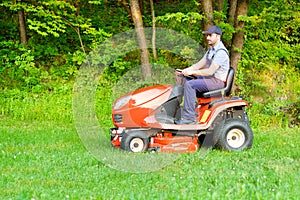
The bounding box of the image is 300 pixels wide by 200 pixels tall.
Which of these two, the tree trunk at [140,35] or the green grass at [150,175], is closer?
the green grass at [150,175]

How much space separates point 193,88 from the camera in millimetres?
7660

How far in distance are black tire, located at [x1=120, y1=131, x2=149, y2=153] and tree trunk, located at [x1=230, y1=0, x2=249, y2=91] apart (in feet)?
18.7

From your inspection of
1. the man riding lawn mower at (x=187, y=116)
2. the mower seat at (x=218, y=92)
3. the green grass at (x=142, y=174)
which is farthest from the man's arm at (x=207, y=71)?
the green grass at (x=142, y=174)

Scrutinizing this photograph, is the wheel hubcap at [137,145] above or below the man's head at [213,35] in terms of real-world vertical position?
below

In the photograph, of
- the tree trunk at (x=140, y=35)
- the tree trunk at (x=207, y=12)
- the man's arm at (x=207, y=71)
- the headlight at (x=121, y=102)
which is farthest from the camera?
the tree trunk at (x=140, y=35)

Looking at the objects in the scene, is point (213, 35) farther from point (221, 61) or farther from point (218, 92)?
point (218, 92)

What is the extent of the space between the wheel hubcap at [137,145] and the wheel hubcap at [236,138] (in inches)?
49.7

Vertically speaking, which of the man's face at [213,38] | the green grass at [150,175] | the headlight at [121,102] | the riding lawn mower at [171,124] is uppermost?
the man's face at [213,38]

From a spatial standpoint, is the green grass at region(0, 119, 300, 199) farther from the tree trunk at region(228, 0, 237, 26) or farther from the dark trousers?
the tree trunk at region(228, 0, 237, 26)

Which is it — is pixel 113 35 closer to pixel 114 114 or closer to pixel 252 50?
pixel 252 50

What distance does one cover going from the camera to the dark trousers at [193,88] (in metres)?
7.61

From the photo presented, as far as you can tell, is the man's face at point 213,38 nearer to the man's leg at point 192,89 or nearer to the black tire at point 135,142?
the man's leg at point 192,89

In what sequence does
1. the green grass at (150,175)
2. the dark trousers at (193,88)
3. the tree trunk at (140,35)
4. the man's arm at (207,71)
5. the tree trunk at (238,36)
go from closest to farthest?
the green grass at (150,175) → the dark trousers at (193,88) → the man's arm at (207,71) → the tree trunk at (238,36) → the tree trunk at (140,35)

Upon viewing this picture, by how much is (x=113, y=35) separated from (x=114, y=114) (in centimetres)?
707
